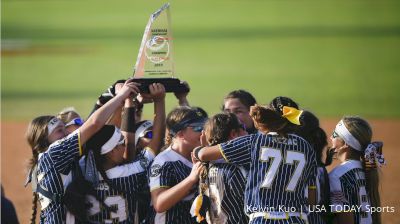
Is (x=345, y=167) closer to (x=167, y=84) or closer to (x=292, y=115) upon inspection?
(x=292, y=115)

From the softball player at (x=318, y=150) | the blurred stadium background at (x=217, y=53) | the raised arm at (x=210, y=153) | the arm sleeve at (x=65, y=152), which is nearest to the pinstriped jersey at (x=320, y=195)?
the softball player at (x=318, y=150)

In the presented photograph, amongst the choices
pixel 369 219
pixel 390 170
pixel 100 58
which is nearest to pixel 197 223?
A: pixel 369 219

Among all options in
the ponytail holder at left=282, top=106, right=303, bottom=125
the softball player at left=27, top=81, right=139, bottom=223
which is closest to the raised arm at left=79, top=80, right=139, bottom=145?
the softball player at left=27, top=81, right=139, bottom=223

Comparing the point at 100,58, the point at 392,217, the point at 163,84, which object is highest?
the point at 100,58

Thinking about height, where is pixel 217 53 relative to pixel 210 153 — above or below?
above

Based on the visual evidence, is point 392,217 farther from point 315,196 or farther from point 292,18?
point 292,18

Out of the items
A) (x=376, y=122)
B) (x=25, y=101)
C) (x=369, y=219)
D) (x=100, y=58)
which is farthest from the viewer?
(x=100, y=58)

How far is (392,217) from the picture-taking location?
9.15m

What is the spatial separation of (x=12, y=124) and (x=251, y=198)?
1281cm

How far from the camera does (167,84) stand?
5.80 m

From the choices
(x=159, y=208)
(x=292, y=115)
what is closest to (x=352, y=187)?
(x=292, y=115)

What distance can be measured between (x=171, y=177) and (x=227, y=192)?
434 millimetres

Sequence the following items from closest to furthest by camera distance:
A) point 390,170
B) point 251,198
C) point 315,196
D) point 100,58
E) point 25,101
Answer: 1. point 251,198
2. point 315,196
3. point 390,170
4. point 25,101
5. point 100,58

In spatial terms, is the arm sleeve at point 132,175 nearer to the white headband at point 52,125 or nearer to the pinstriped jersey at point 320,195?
the white headband at point 52,125
